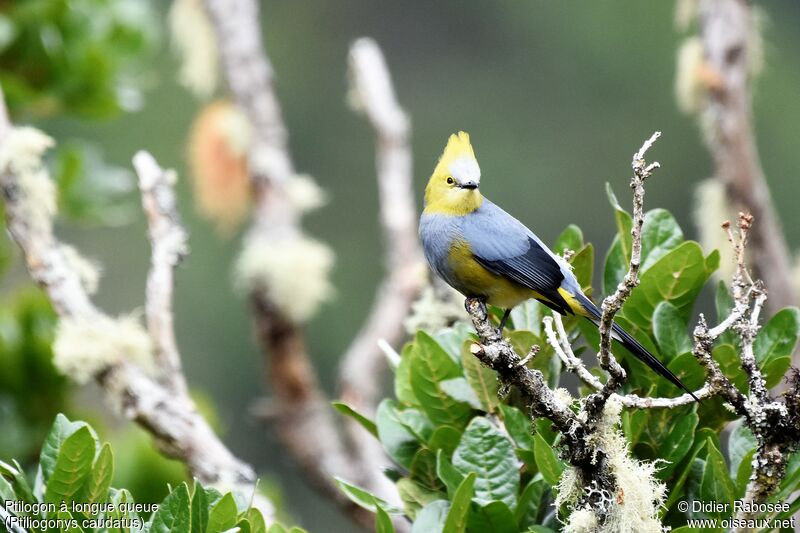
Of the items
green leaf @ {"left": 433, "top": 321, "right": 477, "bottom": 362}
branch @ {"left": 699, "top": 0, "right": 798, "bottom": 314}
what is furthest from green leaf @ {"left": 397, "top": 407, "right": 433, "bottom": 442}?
branch @ {"left": 699, "top": 0, "right": 798, "bottom": 314}

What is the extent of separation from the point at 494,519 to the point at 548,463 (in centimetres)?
23

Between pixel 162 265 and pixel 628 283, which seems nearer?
pixel 628 283

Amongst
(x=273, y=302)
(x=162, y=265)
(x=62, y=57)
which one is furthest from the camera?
(x=273, y=302)

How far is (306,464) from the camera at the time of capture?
563cm

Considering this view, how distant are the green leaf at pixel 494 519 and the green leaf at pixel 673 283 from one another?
70cm

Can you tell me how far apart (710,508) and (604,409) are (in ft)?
1.50

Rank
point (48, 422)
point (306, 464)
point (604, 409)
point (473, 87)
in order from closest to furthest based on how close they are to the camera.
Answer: point (604, 409) < point (48, 422) < point (306, 464) < point (473, 87)

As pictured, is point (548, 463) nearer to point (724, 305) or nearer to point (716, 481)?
point (716, 481)

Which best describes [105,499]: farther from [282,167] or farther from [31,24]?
[282,167]

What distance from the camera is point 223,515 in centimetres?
238

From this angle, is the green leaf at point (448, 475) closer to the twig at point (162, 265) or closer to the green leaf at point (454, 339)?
the green leaf at point (454, 339)

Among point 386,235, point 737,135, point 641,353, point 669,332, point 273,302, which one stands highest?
point 737,135

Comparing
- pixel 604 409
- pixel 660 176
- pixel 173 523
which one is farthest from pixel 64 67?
pixel 660 176

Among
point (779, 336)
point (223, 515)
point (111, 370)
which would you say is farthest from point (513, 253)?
point (111, 370)
